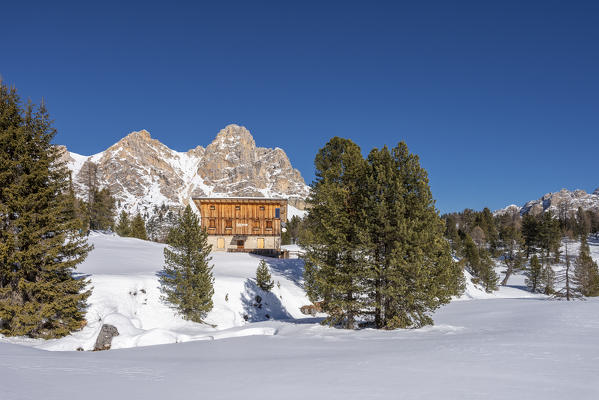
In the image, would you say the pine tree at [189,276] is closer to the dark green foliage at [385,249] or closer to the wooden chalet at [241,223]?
the dark green foliage at [385,249]

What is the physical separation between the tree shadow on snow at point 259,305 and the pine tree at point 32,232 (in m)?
13.6

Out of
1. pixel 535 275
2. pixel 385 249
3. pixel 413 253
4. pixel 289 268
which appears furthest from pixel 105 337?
pixel 535 275

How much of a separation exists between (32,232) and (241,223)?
3338 centimetres

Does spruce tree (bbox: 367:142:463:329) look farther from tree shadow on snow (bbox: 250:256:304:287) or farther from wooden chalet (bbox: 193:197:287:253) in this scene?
wooden chalet (bbox: 193:197:287:253)

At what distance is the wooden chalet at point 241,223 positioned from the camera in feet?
163

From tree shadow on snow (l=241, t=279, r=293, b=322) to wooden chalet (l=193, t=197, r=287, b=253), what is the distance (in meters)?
17.1

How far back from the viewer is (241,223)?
50219 mm

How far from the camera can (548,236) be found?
86.6 m

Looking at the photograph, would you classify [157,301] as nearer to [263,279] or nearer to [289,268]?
[263,279]

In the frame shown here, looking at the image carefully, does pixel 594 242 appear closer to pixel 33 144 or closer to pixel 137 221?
pixel 137 221

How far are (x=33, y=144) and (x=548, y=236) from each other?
10200cm

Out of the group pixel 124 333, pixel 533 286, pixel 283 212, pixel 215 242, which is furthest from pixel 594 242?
pixel 124 333

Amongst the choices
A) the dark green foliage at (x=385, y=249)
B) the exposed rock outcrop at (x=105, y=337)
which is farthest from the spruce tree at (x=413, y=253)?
the exposed rock outcrop at (x=105, y=337)

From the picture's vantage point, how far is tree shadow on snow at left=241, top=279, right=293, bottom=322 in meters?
30.0
